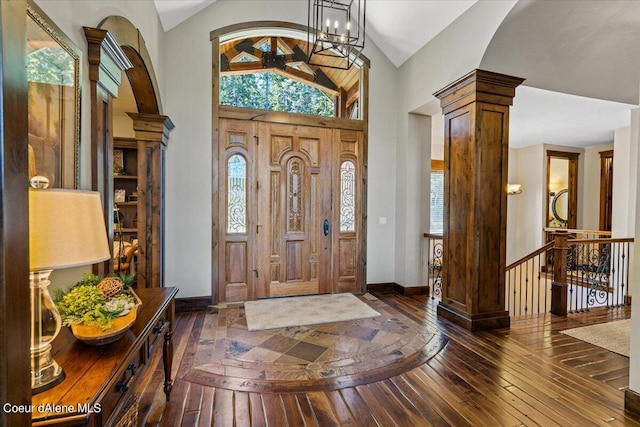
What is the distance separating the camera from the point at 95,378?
111 cm

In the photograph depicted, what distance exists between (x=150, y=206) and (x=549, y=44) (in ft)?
16.3

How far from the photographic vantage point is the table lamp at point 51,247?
0.93 meters

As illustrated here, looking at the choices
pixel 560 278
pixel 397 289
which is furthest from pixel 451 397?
pixel 560 278

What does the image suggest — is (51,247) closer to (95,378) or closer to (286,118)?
(95,378)

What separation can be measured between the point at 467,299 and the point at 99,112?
3795mm

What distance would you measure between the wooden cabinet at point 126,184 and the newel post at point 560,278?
21.8ft

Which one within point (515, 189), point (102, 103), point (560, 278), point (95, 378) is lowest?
point (560, 278)

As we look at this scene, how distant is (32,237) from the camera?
0.91 meters

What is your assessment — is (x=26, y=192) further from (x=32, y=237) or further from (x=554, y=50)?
(x=554, y=50)

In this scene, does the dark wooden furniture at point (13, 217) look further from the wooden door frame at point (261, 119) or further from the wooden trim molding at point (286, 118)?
the wooden trim molding at point (286, 118)

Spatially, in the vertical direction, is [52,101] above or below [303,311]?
above

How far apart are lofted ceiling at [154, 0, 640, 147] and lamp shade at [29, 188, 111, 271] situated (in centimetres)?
350

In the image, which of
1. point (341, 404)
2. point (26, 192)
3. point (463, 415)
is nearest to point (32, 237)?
point (26, 192)

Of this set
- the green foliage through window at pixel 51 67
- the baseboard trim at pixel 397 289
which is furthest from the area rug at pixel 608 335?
the green foliage through window at pixel 51 67
